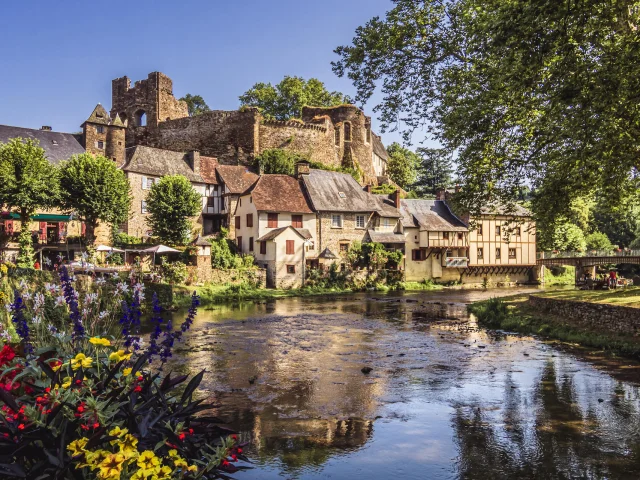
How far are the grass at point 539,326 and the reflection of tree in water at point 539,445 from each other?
6.73 m

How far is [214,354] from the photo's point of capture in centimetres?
1608

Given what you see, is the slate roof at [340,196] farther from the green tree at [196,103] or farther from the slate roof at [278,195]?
the green tree at [196,103]

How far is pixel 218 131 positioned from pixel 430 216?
26372 millimetres

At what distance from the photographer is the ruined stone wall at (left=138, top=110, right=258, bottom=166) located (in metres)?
58.3

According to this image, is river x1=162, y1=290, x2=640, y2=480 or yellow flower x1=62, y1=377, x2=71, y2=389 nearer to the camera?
yellow flower x1=62, y1=377, x2=71, y2=389

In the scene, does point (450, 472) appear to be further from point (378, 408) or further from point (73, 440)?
point (73, 440)

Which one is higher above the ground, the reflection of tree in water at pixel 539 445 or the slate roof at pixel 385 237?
the slate roof at pixel 385 237

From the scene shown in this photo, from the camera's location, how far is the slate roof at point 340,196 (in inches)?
1850

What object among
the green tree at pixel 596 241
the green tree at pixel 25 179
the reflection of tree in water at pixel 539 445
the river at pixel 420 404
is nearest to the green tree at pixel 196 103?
the green tree at pixel 25 179

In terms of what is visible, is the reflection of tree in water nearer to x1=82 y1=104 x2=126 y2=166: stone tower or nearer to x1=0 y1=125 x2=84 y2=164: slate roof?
x1=0 y1=125 x2=84 y2=164: slate roof

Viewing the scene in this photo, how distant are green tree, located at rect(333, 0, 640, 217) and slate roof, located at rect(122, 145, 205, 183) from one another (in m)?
32.8

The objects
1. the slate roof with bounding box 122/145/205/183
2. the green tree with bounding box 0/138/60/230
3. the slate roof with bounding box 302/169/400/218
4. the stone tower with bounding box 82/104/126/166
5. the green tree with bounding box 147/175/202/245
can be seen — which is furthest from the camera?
the stone tower with bounding box 82/104/126/166

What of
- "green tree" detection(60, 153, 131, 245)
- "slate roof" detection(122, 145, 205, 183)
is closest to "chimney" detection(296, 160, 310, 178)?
"slate roof" detection(122, 145, 205, 183)

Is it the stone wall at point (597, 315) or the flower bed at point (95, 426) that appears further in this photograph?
the stone wall at point (597, 315)
